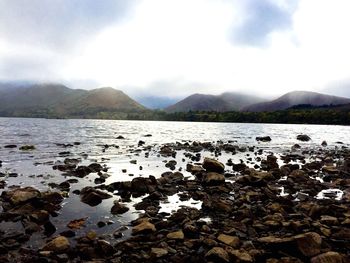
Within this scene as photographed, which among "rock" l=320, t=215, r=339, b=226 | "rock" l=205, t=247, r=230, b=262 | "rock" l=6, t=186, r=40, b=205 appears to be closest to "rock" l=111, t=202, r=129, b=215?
"rock" l=6, t=186, r=40, b=205

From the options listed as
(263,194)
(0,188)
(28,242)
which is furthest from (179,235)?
(0,188)

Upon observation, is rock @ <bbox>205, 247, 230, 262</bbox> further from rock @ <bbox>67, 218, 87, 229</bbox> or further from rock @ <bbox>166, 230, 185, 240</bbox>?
rock @ <bbox>67, 218, 87, 229</bbox>

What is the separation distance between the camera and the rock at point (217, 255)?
12.4 meters

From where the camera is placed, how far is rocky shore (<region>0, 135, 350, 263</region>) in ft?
42.3

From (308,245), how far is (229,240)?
10.0 ft

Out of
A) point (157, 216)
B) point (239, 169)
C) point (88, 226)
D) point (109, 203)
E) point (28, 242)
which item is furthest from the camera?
point (239, 169)

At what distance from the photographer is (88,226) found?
651 inches

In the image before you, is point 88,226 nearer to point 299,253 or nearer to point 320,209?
point 299,253

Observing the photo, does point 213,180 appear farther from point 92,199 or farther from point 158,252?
point 158,252

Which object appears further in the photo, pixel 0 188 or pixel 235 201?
pixel 0 188

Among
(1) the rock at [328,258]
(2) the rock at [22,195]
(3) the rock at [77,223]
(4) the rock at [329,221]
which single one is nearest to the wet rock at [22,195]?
(2) the rock at [22,195]

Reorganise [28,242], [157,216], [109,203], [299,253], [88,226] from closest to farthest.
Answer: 1. [299,253]
2. [28,242]
3. [88,226]
4. [157,216]
5. [109,203]

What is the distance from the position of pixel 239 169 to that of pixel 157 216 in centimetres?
1823

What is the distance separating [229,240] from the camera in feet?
46.1
